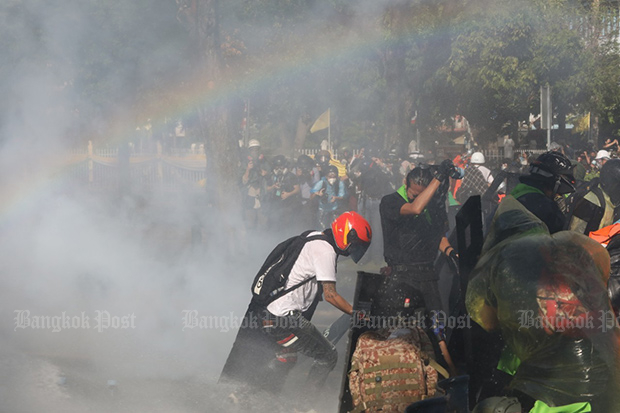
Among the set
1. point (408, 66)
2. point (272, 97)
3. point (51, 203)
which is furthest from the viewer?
point (272, 97)

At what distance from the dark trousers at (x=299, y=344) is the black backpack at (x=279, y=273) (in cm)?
14

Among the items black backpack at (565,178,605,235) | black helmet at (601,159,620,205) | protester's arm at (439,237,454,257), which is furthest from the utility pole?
protester's arm at (439,237,454,257)

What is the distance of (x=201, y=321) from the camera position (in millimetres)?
7758

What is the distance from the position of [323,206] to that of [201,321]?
5.84 meters

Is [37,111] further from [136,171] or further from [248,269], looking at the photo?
[136,171]

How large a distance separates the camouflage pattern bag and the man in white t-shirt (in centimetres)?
96

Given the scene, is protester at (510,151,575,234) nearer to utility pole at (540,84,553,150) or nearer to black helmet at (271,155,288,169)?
utility pole at (540,84,553,150)

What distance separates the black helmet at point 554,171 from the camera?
4.34 metres

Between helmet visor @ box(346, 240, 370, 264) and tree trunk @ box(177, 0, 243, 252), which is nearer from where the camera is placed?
helmet visor @ box(346, 240, 370, 264)

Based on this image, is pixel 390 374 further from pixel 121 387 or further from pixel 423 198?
pixel 121 387

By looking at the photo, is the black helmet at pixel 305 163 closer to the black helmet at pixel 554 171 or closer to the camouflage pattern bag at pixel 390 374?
the black helmet at pixel 554 171

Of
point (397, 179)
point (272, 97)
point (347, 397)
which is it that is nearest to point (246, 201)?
point (397, 179)

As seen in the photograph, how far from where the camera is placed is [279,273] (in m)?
4.75

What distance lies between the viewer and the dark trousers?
15.5 ft
